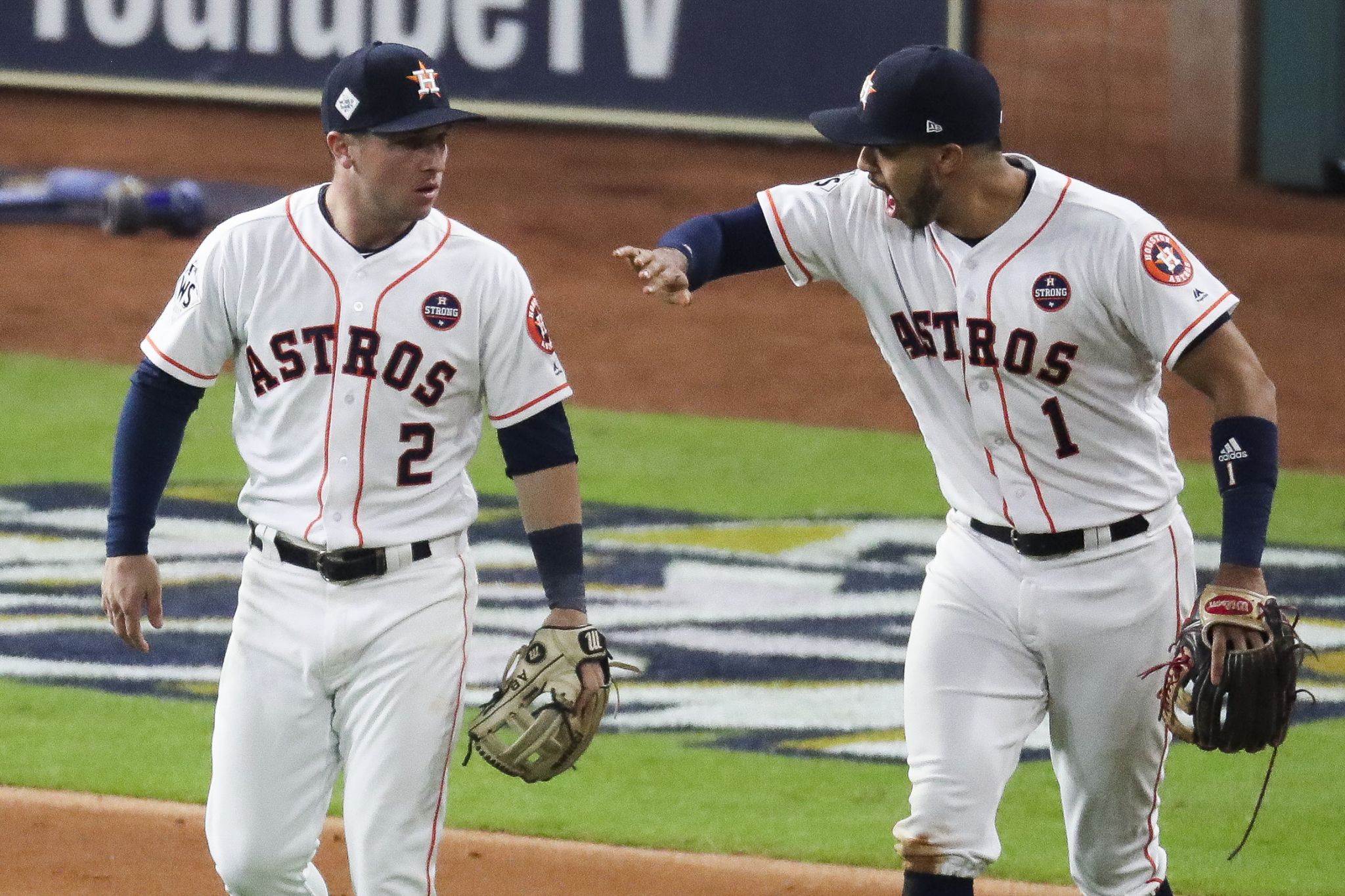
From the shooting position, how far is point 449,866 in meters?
5.22

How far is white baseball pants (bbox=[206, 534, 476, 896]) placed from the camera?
3.83 meters

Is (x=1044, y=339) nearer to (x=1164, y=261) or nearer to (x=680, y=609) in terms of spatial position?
(x=1164, y=261)

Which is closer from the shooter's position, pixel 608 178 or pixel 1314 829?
pixel 1314 829

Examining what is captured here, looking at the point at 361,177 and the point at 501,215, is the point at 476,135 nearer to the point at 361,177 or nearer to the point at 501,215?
the point at 501,215

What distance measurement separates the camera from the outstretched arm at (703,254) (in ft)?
13.4

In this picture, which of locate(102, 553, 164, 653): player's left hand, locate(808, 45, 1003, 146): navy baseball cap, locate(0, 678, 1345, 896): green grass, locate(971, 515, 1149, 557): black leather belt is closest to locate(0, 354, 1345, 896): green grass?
locate(0, 678, 1345, 896): green grass

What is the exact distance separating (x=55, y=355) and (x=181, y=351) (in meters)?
7.92

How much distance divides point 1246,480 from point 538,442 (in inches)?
51.5

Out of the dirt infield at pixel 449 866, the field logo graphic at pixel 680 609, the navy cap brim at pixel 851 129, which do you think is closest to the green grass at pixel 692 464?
the field logo graphic at pixel 680 609

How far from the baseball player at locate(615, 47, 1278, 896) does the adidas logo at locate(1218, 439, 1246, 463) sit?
3 cm

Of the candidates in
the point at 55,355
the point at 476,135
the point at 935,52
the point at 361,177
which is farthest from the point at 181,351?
the point at 476,135

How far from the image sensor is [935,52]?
4129mm

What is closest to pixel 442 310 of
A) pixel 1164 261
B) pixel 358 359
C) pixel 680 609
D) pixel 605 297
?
pixel 358 359

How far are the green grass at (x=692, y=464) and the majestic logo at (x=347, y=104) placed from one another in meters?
5.23
